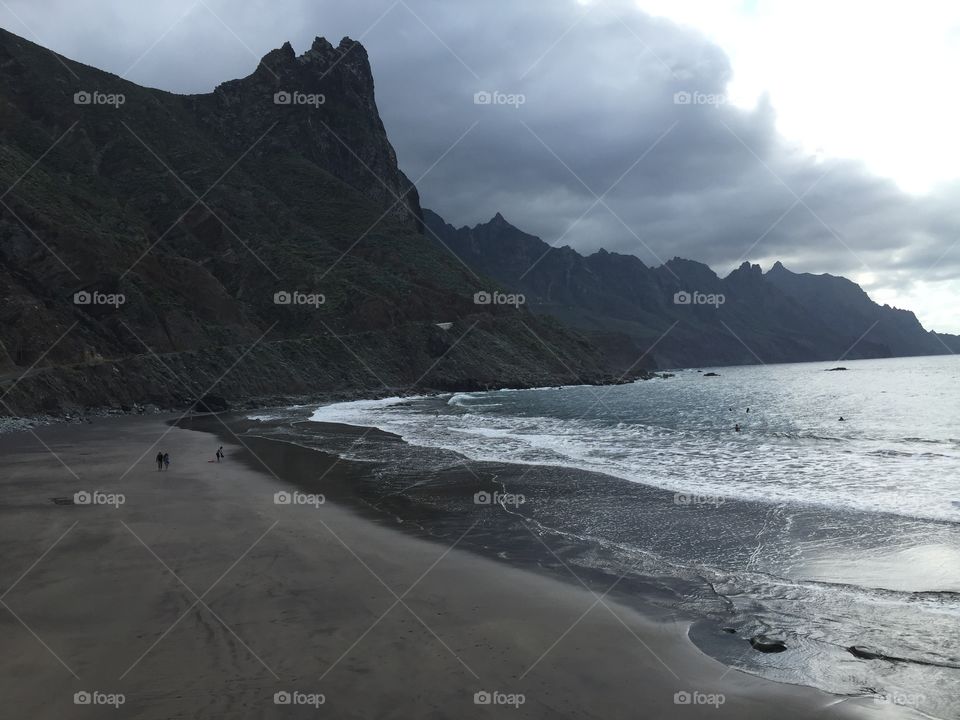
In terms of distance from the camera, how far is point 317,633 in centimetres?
819

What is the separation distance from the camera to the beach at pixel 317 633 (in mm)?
6555

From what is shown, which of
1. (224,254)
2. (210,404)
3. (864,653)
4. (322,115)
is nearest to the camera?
(864,653)

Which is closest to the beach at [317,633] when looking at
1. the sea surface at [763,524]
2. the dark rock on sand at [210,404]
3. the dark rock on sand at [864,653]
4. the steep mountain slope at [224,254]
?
the sea surface at [763,524]

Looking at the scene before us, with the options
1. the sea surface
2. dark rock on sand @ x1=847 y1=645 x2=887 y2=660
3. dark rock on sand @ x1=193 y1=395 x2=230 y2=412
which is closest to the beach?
the sea surface

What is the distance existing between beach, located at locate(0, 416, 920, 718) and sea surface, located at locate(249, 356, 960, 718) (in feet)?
3.44

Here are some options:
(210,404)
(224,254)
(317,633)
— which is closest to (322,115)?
(224,254)

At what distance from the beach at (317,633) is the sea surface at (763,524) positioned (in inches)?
41.3

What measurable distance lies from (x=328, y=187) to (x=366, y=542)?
127 m

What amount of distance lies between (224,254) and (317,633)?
9692 cm

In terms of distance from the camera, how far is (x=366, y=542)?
518 inches

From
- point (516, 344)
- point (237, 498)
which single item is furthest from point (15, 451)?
point (516, 344)

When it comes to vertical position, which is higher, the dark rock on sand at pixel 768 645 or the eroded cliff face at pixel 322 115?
the eroded cliff face at pixel 322 115

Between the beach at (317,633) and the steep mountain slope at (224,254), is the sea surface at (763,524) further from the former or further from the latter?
the steep mountain slope at (224,254)

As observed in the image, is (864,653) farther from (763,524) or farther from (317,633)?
(317,633)
